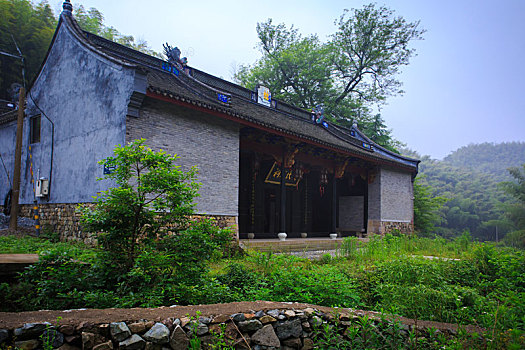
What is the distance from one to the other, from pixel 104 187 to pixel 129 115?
158 centimetres

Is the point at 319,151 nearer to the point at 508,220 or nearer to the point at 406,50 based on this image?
the point at 406,50

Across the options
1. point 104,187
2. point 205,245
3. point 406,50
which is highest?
point 406,50

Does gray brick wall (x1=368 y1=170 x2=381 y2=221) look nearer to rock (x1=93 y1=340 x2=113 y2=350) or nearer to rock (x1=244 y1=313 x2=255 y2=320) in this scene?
rock (x1=244 y1=313 x2=255 y2=320)

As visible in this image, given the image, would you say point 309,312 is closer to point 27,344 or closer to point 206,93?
point 27,344

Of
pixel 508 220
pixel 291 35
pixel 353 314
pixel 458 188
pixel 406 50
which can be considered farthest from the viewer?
pixel 458 188

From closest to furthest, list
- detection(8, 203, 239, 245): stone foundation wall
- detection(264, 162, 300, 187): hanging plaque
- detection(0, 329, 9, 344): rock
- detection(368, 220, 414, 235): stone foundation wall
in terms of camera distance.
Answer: detection(0, 329, 9, 344): rock
detection(8, 203, 239, 245): stone foundation wall
detection(264, 162, 300, 187): hanging plaque
detection(368, 220, 414, 235): stone foundation wall

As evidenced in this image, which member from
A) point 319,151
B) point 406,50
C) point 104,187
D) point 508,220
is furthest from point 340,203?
point 508,220

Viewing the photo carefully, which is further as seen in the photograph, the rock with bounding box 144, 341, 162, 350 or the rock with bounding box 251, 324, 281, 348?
the rock with bounding box 251, 324, 281, 348

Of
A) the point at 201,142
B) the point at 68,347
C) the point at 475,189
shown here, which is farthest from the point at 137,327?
the point at 475,189

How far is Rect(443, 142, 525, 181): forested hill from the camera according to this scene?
91.2 metres

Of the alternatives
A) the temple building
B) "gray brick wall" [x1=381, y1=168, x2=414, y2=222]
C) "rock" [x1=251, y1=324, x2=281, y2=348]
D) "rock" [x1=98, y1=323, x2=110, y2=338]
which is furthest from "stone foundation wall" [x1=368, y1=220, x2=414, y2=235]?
"rock" [x1=98, y1=323, x2=110, y2=338]

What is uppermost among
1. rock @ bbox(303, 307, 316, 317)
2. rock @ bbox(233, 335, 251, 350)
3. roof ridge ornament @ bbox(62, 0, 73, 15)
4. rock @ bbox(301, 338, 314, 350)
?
roof ridge ornament @ bbox(62, 0, 73, 15)

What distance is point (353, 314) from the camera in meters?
3.61

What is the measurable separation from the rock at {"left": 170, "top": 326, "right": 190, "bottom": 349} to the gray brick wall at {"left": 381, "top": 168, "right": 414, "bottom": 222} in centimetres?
1367
